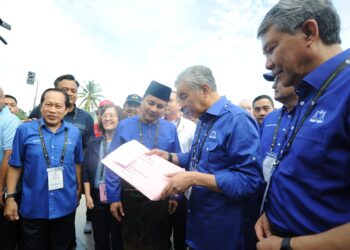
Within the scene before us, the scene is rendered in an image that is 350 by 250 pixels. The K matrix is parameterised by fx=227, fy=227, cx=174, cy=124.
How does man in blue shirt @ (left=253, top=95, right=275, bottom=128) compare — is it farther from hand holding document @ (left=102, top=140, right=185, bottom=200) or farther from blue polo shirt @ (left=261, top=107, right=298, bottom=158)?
hand holding document @ (left=102, top=140, right=185, bottom=200)

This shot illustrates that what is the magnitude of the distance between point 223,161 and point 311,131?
0.83 meters

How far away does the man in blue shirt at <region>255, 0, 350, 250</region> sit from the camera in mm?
810

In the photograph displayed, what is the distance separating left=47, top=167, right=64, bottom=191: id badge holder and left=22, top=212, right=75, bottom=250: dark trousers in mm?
380

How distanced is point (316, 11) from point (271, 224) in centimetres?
98

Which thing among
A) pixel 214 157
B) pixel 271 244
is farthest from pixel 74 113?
pixel 271 244

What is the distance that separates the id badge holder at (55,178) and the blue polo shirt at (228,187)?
60.8 inches

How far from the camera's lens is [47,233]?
8.38 ft

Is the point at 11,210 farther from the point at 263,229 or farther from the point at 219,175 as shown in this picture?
the point at 263,229

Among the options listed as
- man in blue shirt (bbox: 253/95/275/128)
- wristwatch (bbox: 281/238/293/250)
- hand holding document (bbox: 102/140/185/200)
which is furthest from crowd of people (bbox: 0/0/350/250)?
man in blue shirt (bbox: 253/95/275/128)

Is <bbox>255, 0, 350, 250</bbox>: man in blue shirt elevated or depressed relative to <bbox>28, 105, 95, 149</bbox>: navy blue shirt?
elevated

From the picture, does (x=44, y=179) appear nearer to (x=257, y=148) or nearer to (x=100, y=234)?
(x=100, y=234)

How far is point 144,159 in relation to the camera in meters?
2.02

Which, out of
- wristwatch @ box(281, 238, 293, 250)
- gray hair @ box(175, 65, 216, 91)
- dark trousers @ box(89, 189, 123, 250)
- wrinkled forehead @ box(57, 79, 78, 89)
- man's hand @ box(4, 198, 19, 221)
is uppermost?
gray hair @ box(175, 65, 216, 91)

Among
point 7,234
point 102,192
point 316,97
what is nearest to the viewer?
point 316,97
